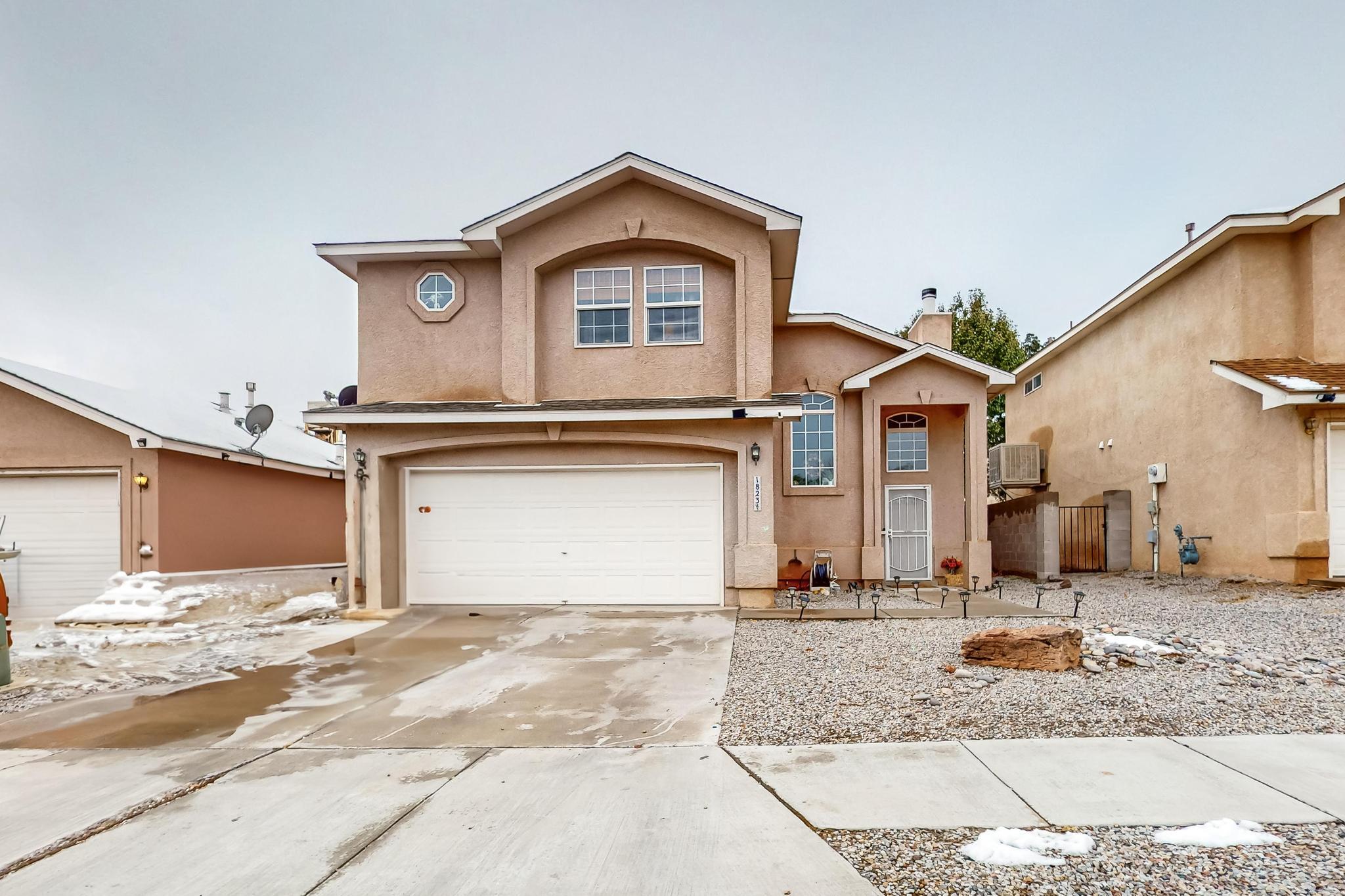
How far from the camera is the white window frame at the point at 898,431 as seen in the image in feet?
43.6

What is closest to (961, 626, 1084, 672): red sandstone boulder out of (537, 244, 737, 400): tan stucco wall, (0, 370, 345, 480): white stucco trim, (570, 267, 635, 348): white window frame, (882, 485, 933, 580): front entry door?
(537, 244, 737, 400): tan stucco wall


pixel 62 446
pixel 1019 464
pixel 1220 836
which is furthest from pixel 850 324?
pixel 62 446

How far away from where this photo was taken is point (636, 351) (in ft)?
36.9

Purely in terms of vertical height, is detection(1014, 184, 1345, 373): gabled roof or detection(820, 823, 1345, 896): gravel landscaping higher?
detection(1014, 184, 1345, 373): gabled roof

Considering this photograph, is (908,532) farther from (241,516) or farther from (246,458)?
(241,516)

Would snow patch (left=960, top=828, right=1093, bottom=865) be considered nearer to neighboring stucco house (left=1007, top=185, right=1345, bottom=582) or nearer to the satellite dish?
neighboring stucco house (left=1007, top=185, right=1345, bottom=582)

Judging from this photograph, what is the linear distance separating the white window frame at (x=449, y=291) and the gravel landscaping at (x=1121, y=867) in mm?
10344

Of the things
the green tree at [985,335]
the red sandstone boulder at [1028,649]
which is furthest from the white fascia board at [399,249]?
the green tree at [985,335]

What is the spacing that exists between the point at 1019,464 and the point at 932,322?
637 centimetres

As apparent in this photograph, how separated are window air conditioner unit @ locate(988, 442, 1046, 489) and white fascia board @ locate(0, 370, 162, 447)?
1893 centimetres

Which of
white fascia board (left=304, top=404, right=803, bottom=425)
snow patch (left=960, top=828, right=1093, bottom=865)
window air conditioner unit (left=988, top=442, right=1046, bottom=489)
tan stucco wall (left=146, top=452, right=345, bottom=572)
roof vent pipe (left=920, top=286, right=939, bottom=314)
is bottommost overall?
snow patch (left=960, top=828, right=1093, bottom=865)

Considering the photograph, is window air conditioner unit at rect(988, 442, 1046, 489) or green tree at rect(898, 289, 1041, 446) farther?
green tree at rect(898, 289, 1041, 446)

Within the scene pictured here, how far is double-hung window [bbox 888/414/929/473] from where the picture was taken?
13.3 m

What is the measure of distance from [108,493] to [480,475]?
6244mm
